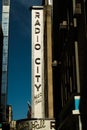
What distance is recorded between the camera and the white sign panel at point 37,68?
120 ft

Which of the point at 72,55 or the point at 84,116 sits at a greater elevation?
the point at 72,55

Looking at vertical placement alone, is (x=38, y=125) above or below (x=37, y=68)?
below

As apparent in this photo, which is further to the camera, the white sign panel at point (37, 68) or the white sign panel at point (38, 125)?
the white sign panel at point (37, 68)

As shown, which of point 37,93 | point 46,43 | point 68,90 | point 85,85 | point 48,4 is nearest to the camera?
point 85,85

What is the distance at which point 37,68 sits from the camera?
3728 cm

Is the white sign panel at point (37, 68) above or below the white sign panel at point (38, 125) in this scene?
above

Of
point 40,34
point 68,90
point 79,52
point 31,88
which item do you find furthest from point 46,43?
point 79,52

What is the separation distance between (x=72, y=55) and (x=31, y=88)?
1577cm

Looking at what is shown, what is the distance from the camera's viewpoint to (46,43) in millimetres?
43938

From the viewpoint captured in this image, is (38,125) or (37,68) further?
(37,68)

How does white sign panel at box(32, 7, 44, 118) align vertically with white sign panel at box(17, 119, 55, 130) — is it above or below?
above

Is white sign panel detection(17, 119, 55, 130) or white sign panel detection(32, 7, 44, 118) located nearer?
white sign panel detection(17, 119, 55, 130)

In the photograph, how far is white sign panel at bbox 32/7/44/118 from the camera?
36.6 meters

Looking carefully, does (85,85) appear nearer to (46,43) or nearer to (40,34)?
(40,34)
